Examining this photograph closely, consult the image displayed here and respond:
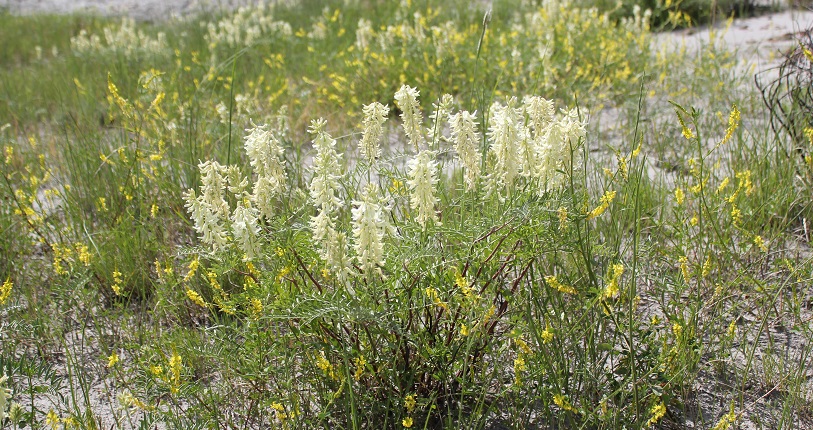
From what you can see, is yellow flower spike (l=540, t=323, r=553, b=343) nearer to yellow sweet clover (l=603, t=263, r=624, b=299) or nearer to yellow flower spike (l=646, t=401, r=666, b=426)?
yellow sweet clover (l=603, t=263, r=624, b=299)

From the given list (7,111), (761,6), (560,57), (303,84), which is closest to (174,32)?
(7,111)

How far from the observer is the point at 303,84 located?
6.21 metres

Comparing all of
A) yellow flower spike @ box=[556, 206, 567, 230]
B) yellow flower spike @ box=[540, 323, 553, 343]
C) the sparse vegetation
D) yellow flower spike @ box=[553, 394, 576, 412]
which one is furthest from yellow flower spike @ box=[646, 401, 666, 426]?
yellow flower spike @ box=[556, 206, 567, 230]

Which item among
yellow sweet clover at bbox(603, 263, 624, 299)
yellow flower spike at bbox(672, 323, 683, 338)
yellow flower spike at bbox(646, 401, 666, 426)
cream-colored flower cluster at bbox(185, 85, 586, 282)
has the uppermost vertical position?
cream-colored flower cluster at bbox(185, 85, 586, 282)

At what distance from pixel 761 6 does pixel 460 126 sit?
267 inches

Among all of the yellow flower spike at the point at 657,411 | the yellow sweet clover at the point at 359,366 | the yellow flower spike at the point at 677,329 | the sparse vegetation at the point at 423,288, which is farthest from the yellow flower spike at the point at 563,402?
the yellow sweet clover at the point at 359,366

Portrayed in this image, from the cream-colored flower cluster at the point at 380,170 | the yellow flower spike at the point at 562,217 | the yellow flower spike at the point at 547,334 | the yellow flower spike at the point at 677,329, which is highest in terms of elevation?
the cream-colored flower cluster at the point at 380,170

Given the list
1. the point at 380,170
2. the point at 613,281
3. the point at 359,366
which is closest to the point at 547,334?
the point at 613,281

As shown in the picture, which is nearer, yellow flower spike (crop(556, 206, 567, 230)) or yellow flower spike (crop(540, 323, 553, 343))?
yellow flower spike (crop(556, 206, 567, 230))

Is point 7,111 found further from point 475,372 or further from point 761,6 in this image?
point 761,6

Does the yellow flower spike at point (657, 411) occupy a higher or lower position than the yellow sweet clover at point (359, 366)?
lower

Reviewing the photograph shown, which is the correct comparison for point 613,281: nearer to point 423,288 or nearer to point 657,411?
point 657,411

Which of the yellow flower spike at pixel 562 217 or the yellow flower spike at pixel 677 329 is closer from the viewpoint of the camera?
the yellow flower spike at pixel 562 217

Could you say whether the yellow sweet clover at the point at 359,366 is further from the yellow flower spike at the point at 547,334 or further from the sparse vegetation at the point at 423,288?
the yellow flower spike at the point at 547,334
